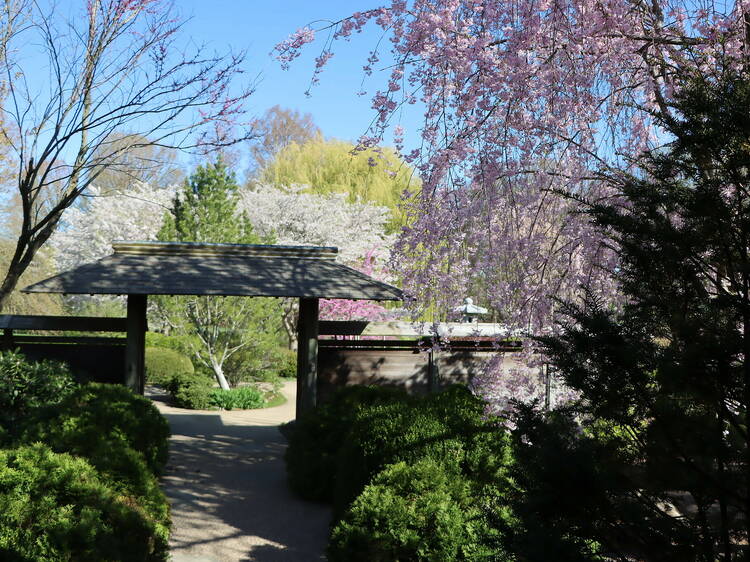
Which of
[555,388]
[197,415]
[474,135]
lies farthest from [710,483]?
[197,415]

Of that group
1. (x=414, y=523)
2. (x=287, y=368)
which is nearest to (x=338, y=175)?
(x=287, y=368)

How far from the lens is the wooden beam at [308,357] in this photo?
8.89 meters

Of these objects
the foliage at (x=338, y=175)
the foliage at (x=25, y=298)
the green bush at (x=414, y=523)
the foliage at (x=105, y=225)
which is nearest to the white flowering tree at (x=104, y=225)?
the foliage at (x=105, y=225)

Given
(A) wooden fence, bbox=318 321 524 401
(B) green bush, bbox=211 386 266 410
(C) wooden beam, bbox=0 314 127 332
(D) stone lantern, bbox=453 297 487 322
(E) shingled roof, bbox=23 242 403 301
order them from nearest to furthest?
1. (D) stone lantern, bbox=453 297 487 322
2. (E) shingled roof, bbox=23 242 403 301
3. (C) wooden beam, bbox=0 314 127 332
4. (A) wooden fence, bbox=318 321 524 401
5. (B) green bush, bbox=211 386 266 410

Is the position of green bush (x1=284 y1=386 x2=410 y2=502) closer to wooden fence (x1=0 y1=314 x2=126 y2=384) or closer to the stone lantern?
the stone lantern

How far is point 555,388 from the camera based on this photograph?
650 cm

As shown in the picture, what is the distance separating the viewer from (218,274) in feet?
29.2

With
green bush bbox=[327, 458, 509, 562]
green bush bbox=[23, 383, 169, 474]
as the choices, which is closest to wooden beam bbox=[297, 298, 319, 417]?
green bush bbox=[23, 383, 169, 474]

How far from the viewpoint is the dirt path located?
17.8ft

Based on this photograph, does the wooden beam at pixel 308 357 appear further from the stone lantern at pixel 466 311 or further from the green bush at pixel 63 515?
the green bush at pixel 63 515

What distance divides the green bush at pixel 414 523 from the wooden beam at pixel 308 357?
4.28 m

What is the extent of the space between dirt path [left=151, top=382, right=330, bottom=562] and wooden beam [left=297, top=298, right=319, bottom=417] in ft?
2.67

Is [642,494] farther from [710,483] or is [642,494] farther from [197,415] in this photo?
[197,415]

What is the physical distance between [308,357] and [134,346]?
2.14 metres
